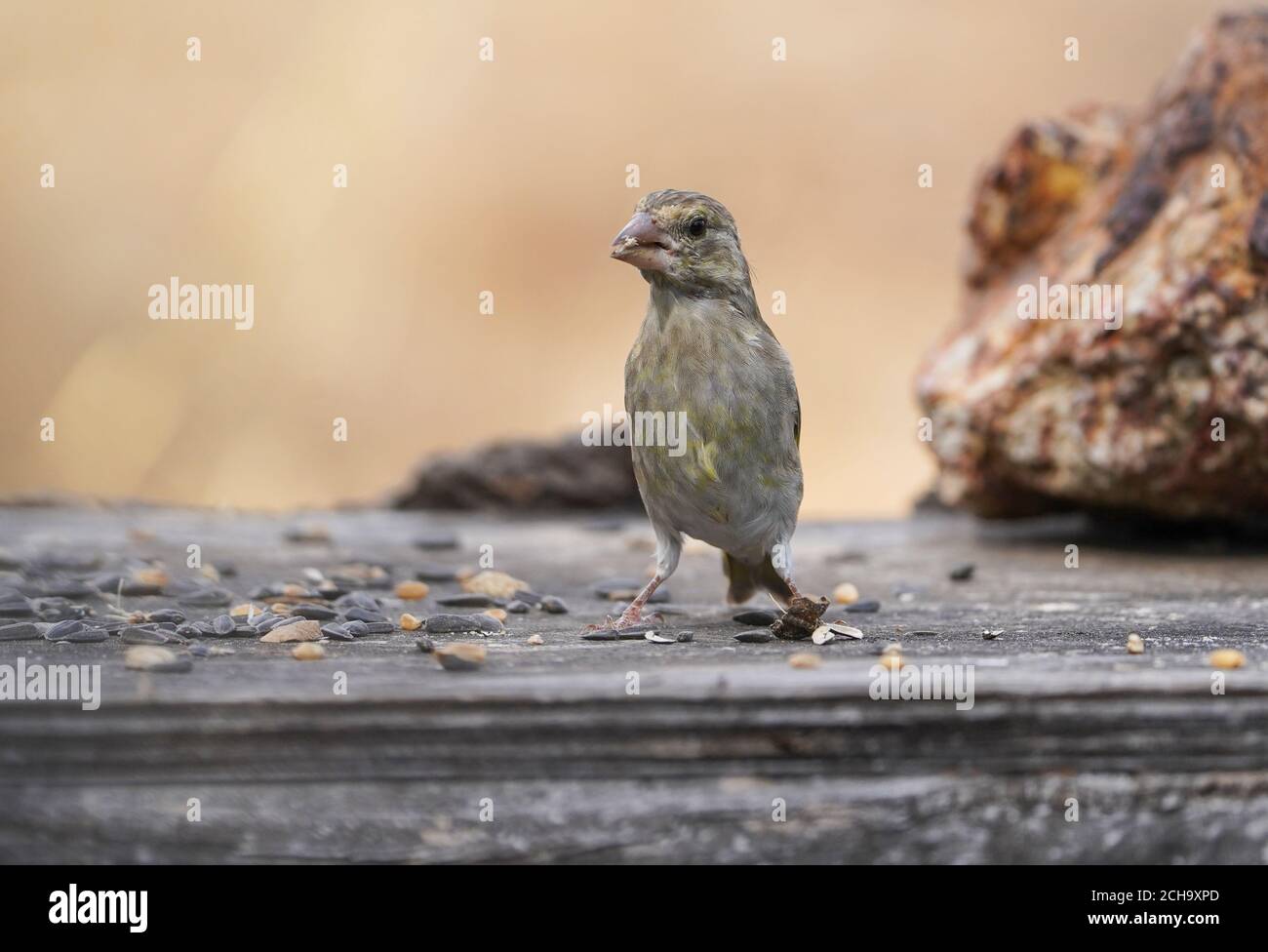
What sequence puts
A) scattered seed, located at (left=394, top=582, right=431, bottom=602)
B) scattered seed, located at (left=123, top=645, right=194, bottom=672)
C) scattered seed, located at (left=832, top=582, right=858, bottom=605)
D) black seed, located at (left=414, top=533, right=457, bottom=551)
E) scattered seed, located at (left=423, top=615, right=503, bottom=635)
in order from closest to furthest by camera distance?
scattered seed, located at (left=123, top=645, right=194, bottom=672)
scattered seed, located at (left=423, top=615, right=503, bottom=635)
scattered seed, located at (left=394, top=582, right=431, bottom=602)
scattered seed, located at (left=832, top=582, right=858, bottom=605)
black seed, located at (left=414, top=533, right=457, bottom=551)

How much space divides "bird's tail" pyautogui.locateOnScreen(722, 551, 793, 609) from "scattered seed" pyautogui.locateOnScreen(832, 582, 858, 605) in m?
0.17

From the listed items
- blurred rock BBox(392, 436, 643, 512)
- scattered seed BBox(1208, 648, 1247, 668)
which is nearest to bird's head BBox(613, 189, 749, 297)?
scattered seed BBox(1208, 648, 1247, 668)

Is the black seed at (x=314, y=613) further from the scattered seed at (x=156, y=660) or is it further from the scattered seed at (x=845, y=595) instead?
the scattered seed at (x=845, y=595)

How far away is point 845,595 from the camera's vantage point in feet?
11.6

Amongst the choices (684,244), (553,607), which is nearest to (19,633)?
(553,607)

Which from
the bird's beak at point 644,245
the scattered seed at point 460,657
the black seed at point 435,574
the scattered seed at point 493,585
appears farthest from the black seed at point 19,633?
the bird's beak at point 644,245

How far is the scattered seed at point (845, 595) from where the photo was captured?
350cm

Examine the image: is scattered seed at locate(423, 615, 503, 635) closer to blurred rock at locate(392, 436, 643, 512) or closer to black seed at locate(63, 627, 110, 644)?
black seed at locate(63, 627, 110, 644)

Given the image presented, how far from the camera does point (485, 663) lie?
7.59 ft

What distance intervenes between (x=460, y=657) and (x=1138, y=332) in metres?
2.77

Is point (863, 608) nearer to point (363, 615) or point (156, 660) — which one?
point (363, 615)

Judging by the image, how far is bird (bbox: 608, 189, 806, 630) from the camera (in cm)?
298
